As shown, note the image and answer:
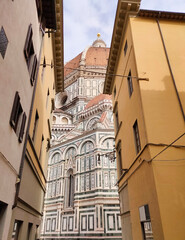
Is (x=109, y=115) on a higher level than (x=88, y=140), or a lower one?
higher

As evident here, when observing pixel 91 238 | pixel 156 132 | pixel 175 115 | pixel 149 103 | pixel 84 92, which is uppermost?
pixel 84 92

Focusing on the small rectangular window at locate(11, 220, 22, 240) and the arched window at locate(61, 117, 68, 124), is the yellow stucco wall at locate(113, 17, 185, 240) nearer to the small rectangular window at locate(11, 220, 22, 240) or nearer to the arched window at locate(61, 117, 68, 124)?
the small rectangular window at locate(11, 220, 22, 240)

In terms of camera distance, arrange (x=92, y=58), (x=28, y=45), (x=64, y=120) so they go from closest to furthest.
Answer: (x=28, y=45), (x=64, y=120), (x=92, y=58)

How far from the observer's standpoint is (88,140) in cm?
2317

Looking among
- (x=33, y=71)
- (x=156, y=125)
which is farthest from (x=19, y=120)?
(x=156, y=125)

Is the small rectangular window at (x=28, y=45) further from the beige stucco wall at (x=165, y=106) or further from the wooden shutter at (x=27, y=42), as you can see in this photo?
the beige stucco wall at (x=165, y=106)

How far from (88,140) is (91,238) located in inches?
379

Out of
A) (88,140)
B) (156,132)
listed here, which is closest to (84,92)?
(88,140)

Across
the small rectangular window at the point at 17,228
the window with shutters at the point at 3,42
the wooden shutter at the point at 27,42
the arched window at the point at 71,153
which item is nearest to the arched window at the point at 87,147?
the arched window at the point at 71,153

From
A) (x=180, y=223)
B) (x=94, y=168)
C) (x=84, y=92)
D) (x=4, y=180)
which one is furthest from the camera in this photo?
(x=84, y=92)

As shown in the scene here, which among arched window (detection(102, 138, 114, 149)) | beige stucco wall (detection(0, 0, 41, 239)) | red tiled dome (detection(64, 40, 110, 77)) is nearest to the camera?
beige stucco wall (detection(0, 0, 41, 239))

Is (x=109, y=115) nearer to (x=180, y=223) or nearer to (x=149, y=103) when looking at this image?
(x=149, y=103)

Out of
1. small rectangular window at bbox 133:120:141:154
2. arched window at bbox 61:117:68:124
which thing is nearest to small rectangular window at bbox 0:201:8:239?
small rectangular window at bbox 133:120:141:154

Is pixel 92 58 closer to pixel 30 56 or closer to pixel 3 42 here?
pixel 30 56
